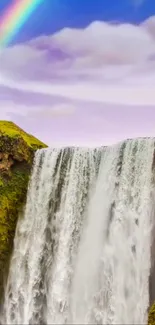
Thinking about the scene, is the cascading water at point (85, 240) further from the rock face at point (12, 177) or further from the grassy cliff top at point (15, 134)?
the grassy cliff top at point (15, 134)

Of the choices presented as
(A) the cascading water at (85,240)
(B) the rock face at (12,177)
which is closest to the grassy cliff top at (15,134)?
(B) the rock face at (12,177)

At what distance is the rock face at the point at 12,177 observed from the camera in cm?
3512

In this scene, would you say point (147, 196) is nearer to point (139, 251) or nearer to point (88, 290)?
point (139, 251)

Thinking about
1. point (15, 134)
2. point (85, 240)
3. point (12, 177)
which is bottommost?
point (85, 240)

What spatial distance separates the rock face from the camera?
35.1 metres

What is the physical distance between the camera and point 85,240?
3066 cm

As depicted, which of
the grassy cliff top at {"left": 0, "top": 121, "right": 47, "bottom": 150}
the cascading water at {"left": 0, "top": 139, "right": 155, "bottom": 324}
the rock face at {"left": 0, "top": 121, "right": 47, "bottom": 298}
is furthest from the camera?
the grassy cliff top at {"left": 0, "top": 121, "right": 47, "bottom": 150}

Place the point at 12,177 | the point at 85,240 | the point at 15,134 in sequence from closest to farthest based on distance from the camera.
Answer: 1. the point at 85,240
2. the point at 12,177
3. the point at 15,134

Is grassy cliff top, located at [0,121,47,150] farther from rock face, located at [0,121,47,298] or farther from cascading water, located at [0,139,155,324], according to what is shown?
cascading water, located at [0,139,155,324]

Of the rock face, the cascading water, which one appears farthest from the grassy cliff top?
the cascading water

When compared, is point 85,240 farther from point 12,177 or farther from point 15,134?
point 15,134

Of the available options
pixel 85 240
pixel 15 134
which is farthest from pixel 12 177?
pixel 85 240

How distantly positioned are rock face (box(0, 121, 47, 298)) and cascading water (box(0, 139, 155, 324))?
723 mm

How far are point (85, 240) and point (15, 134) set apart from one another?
37.6 feet
